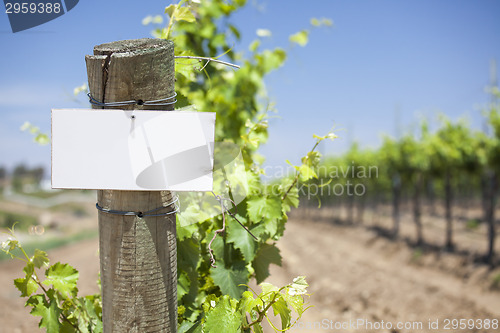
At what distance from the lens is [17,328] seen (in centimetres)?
467

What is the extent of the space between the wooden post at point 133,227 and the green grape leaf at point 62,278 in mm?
432

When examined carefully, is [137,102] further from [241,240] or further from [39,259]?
[39,259]

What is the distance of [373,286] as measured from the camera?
28.6 feet

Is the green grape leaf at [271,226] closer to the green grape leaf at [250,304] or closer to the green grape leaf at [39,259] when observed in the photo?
the green grape leaf at [250,304]

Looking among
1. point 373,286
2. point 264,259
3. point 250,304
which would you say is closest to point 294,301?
point 250,304

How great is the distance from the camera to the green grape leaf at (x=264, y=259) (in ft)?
6.28

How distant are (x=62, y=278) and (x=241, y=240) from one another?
816 millimetres

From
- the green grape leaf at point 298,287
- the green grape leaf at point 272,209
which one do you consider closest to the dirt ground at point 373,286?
the green grape leaf at point 272,209

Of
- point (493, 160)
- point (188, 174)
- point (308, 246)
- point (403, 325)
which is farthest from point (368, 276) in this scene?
point (188, 174)

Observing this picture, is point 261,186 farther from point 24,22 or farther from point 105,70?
point 24,22

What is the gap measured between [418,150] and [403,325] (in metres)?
11.0

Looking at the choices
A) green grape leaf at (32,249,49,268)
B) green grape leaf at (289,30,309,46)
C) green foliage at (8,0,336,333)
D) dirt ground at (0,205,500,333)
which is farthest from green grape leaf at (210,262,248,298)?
dirt ground at (0,205,500,333)

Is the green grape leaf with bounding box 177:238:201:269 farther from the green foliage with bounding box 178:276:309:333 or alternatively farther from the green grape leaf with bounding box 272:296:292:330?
the green grape leaf with bounding box 272:296:292:330

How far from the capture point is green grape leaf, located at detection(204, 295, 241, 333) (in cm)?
146
